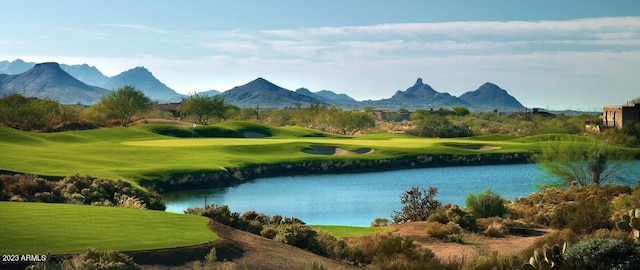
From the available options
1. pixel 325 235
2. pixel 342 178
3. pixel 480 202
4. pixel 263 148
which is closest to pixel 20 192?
pixel 325 235

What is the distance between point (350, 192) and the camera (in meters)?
48.8

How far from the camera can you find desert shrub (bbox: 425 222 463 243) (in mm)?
23250

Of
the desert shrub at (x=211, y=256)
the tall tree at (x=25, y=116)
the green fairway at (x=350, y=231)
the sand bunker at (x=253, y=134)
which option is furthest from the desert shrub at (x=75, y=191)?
the tall tree at (x=25, y=116)

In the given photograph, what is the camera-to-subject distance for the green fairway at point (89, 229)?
14797 mm

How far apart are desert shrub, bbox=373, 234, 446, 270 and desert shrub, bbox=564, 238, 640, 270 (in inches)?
103

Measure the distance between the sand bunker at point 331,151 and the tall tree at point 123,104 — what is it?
141 feet

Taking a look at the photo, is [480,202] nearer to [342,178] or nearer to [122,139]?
[342,178]

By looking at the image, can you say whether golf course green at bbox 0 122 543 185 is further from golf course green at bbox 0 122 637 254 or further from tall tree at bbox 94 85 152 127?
tall tree at bbox 94 85 152 127

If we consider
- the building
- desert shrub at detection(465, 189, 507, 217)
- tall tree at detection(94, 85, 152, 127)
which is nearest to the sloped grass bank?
the building

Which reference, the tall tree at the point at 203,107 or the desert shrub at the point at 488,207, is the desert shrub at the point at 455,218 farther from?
the tall tree at the point at 203,107

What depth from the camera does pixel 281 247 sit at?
1773cm

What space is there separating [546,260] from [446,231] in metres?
9.66

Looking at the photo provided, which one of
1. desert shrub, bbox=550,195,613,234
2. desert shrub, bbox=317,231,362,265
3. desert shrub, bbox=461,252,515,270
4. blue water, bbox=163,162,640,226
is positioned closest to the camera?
desert shrub, bbox=461,252,515,270

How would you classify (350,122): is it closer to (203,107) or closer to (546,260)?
(203,107)
